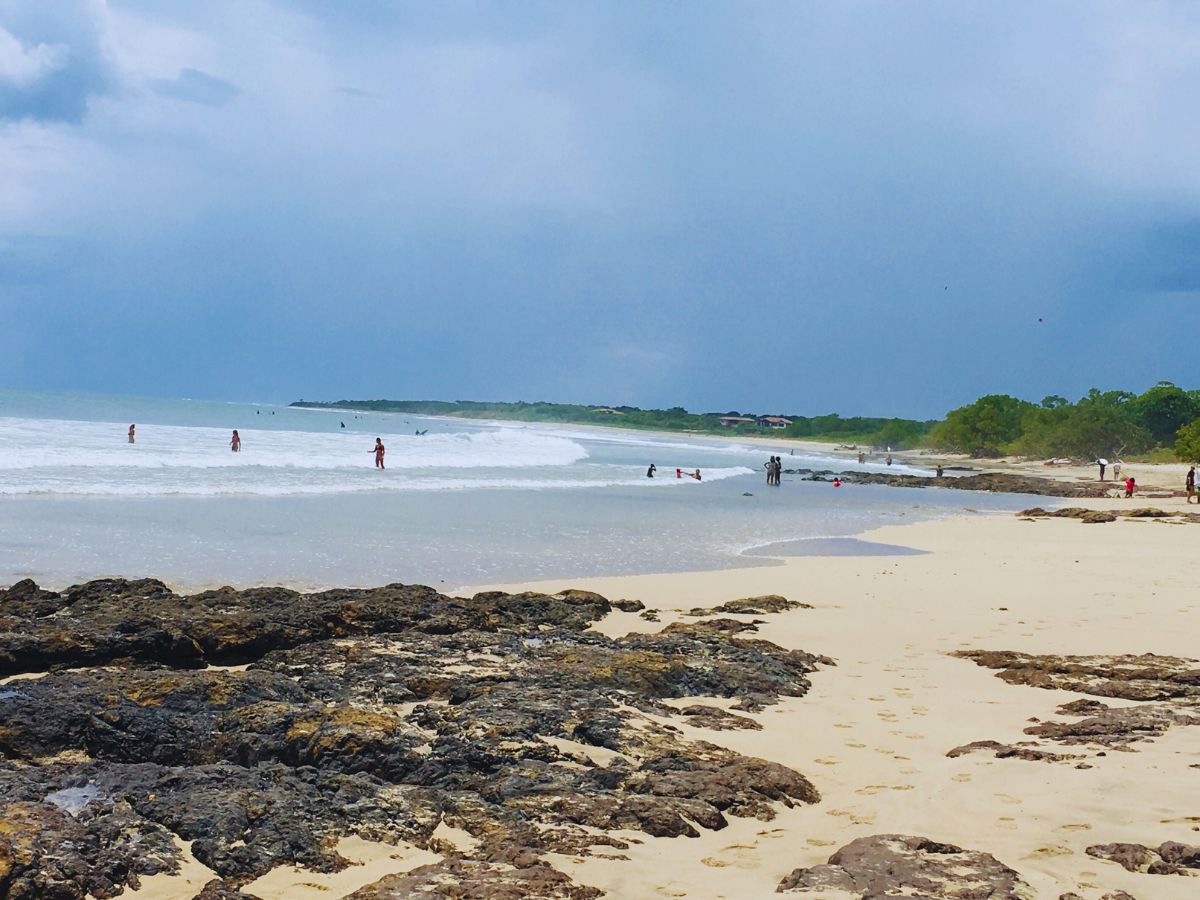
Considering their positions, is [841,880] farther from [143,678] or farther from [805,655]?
[805,655]

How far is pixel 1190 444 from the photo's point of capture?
5034 cm

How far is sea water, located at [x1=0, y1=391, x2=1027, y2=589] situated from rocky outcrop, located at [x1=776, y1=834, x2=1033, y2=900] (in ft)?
30.8

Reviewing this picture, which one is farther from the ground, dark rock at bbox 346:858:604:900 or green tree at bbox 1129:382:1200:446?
green tree at bbox 1129:382:1200:446

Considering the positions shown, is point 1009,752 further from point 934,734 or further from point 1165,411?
point 1165,411

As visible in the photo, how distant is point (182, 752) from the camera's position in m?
5.39

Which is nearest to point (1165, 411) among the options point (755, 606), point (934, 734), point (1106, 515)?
point (1106, 515)

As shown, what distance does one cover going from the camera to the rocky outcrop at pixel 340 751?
4145mm

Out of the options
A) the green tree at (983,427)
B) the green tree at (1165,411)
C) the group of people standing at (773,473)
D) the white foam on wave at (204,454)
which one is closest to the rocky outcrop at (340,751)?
the white foam on wave at (204,454)

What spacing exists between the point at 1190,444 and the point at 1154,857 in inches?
2106

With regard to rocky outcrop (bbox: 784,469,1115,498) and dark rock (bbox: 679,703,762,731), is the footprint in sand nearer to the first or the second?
dark rock (bbox: 679,703,762,731)

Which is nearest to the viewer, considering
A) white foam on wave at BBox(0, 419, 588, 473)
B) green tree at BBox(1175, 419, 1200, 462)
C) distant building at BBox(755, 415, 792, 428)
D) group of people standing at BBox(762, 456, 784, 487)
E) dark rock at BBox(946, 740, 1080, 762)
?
dark rock at BBox(946, 740, 1080, 762)

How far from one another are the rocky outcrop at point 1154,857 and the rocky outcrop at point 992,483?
1491 inches

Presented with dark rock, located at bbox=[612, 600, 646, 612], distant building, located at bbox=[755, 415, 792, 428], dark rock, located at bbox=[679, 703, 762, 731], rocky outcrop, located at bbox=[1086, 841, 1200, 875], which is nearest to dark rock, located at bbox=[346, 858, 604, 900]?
rocky outcrop, located at bbox=[1086, 841, 1200, 875]

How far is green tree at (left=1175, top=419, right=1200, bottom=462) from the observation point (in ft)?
161
